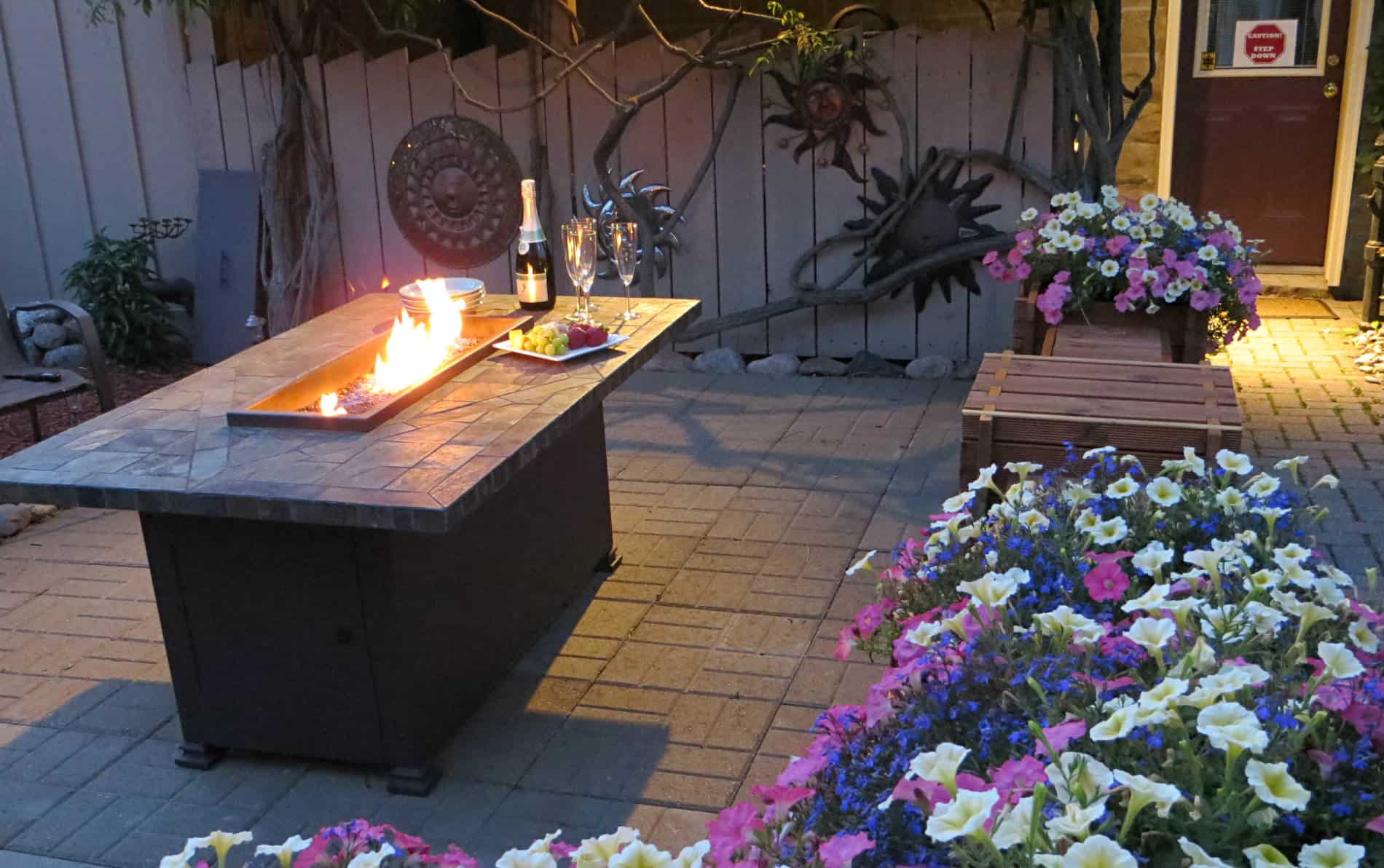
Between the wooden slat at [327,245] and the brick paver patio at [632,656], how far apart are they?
1985mm

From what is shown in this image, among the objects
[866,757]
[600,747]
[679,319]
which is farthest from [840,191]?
[866,757]

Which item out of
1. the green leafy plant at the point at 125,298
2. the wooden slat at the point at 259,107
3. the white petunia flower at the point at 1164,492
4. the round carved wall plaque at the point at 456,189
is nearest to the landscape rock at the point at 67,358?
the green leafy plant at the point at 125,298

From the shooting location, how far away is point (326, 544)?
2.84 m

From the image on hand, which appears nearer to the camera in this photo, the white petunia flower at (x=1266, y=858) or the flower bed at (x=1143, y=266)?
the white petunia flower at (x=1266, y=858)

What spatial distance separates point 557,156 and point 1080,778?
218 inches

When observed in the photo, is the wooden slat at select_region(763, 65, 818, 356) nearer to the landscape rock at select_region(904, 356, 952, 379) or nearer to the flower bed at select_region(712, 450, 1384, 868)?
the landscape rock at select_region(904, 356, 952, 379)

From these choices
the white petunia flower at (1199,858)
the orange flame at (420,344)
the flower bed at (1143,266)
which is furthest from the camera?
the flower bed at (1143,266)

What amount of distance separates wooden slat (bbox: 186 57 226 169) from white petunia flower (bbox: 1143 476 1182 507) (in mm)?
5674

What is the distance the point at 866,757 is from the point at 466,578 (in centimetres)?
175

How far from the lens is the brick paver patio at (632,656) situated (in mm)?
2887

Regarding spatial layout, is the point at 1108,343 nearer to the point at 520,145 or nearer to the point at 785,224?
the point at 785,224

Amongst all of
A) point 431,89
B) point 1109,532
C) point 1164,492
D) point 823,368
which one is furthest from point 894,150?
point 1109,532

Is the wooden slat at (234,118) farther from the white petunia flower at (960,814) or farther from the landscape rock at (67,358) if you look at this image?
the white petunia flower at (960,814)

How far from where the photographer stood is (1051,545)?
199cm
